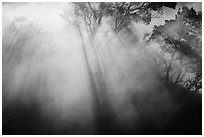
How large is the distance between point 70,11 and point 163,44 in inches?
323

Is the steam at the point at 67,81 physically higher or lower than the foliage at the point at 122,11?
lower

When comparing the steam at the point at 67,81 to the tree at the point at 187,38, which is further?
the tree at the point at 187,38

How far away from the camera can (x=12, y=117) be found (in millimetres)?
10508

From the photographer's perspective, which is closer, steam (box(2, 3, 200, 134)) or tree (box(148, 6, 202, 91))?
steam (box(2, 3, 200, 134))

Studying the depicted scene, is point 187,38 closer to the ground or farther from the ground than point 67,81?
farther from the ground

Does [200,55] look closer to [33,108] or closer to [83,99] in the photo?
[83,99]

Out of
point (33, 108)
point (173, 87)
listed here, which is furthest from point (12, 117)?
point (173, 87)

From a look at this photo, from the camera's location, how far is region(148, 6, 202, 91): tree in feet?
46.8

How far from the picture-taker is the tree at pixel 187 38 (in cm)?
1426

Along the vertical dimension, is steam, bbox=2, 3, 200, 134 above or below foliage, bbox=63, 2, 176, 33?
below

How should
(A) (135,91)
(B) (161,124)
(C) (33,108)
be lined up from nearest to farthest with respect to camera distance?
1. (C) (33,108)
2. (B) (161,124)
3. (A) (135,91)

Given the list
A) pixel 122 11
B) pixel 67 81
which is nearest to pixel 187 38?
pixel 122 11

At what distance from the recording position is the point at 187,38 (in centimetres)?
1494

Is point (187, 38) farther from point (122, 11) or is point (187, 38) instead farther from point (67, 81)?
point (67, 81)
